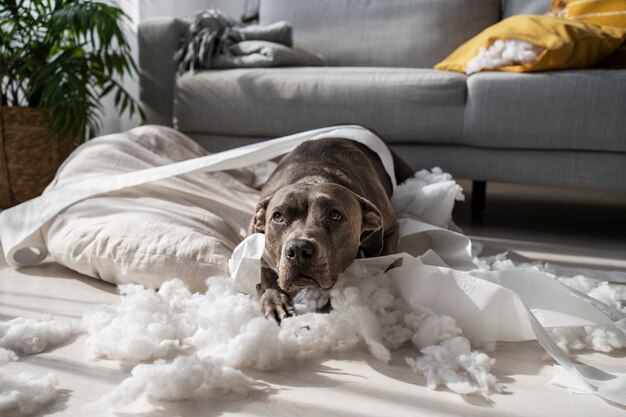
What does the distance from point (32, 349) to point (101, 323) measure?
17 cm

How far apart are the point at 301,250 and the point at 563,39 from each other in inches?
73.0

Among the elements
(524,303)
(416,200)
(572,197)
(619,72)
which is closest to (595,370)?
(524,303)

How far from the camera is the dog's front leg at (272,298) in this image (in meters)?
1.73

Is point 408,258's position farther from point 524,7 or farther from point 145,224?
point 524,7

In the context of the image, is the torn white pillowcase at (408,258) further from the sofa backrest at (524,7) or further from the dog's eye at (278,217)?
the sofa backrest at (524,7)

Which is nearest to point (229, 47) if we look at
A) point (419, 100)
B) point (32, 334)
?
point (419, 100)

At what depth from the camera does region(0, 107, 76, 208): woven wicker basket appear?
127 inches

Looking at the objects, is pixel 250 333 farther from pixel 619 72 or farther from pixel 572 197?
pixel 572 197

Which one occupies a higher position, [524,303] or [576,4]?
[576,4]

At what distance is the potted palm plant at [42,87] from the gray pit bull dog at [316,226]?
4.97 feet

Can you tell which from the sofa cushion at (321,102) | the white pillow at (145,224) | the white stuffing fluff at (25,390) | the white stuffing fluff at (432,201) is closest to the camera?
the white stuffing fluff at (25,390)

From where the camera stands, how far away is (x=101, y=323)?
1.64m

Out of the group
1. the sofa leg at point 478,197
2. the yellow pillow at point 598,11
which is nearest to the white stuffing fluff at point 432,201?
the sofa leg at point 478,197

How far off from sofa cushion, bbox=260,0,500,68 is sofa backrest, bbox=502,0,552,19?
6 centimetres
